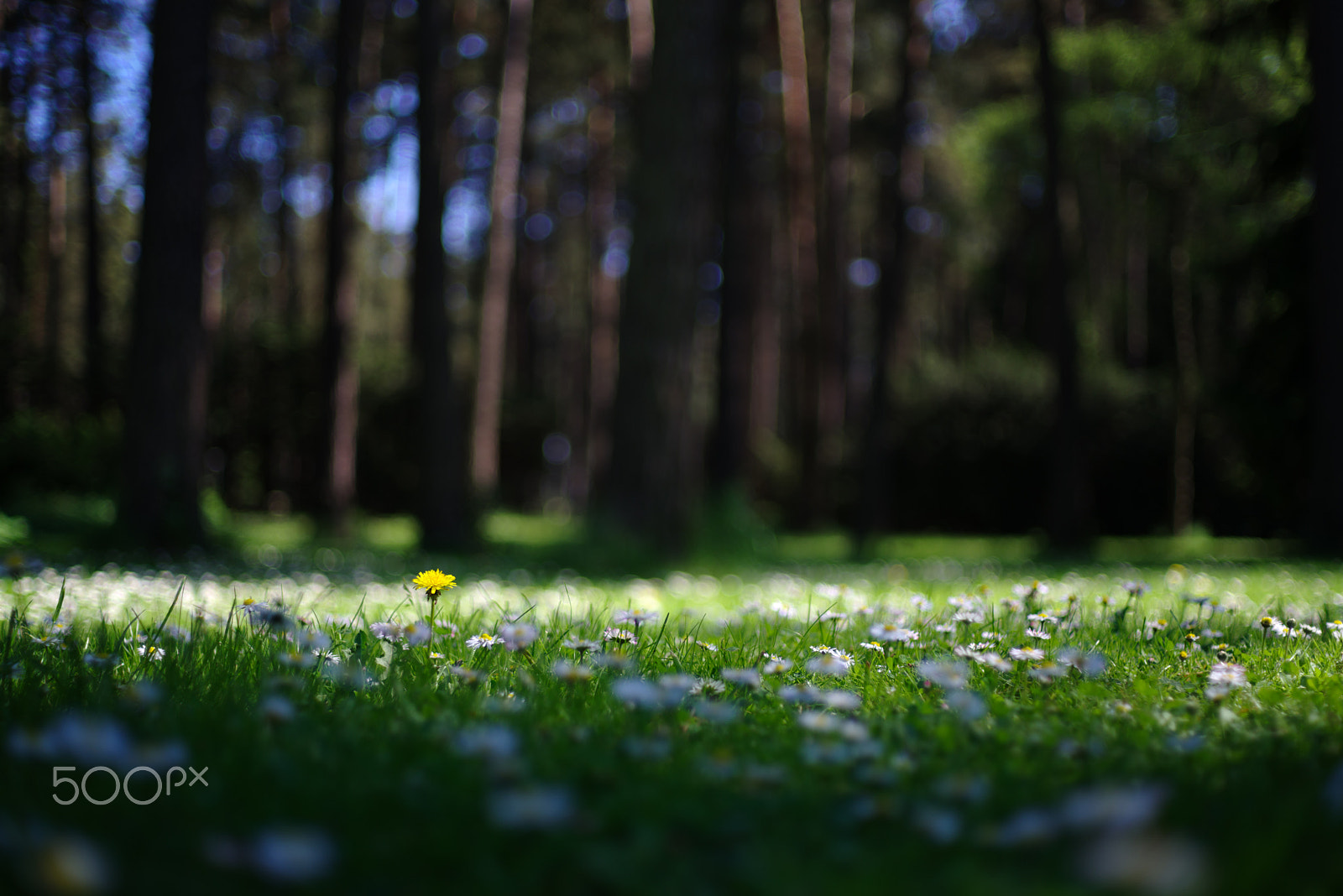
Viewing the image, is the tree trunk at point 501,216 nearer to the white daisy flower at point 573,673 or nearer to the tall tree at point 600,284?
the tall tree at point 600,284

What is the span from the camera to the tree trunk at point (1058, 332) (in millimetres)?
13008

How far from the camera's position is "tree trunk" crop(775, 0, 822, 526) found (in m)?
17.7

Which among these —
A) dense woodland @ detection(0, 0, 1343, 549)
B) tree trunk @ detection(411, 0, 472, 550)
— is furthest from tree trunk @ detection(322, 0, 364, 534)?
tree trunk @ detection(411, 0, 472, 550)

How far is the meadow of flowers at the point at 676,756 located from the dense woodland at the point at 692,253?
237 inches

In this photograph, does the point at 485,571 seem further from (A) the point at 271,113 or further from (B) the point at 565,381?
(B) the point at 565,381

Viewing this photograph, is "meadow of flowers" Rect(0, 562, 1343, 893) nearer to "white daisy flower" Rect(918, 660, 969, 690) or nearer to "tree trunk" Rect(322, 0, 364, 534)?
"white daisy flower" Rect(918, 660, 969, 690)

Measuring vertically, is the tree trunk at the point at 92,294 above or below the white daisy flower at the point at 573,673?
above

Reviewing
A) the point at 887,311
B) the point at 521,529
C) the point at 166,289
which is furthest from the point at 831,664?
the point at 521,529

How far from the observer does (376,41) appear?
61.8 feet

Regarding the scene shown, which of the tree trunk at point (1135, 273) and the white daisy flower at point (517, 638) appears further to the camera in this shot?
the tree trunk at point (1135, 273)

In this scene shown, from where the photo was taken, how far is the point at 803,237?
18.8 m

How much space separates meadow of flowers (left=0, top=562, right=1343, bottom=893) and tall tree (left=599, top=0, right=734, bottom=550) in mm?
5370

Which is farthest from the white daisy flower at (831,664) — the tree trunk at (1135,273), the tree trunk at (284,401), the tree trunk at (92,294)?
the tree trunk at (1135,273)

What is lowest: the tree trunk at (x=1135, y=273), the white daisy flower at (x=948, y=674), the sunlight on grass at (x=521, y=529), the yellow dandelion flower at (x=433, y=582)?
the sunlight on grass at (x=521, y=529)
